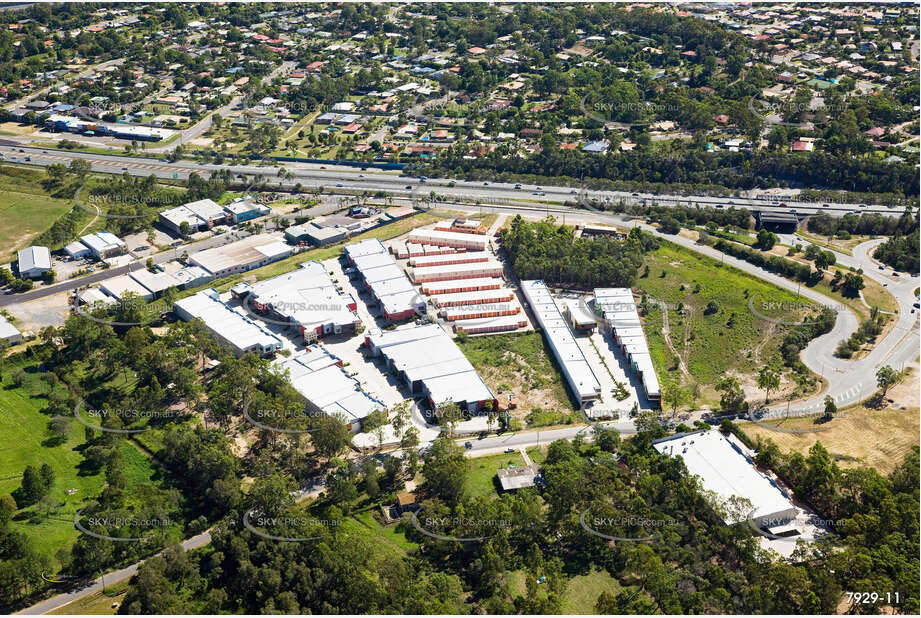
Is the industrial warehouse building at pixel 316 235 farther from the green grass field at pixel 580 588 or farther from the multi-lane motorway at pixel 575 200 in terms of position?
the green grass field at pixel 580 588

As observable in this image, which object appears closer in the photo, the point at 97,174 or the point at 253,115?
the point at 97,174

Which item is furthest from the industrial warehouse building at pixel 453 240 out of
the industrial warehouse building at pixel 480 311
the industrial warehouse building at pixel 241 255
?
the industrial warehouse building at pixel 241 255

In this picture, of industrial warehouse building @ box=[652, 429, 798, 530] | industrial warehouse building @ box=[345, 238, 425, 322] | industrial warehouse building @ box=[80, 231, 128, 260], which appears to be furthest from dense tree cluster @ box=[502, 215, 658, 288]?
industrial warehouse building @ box=[80, 231, 128, 260]

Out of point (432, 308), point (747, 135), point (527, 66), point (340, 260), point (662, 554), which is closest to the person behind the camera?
point (662, 554)

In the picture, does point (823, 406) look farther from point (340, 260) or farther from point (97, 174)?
point (97, 174)

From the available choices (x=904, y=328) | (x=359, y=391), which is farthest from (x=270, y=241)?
(x=904, y=328)

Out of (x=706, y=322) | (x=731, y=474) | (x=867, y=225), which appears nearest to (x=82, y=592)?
(x=731, y=474)

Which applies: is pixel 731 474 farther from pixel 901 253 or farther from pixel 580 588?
pixel 901 253

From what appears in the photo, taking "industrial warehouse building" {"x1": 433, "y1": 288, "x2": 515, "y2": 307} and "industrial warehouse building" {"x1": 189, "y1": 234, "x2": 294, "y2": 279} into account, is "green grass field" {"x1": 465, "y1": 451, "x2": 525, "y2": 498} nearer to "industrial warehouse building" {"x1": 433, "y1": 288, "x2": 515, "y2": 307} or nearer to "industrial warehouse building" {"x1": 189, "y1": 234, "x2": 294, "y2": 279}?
"industrial warehouse building" {"x1": 433, "y1": 288, "x2": 515, "y2": 307}
